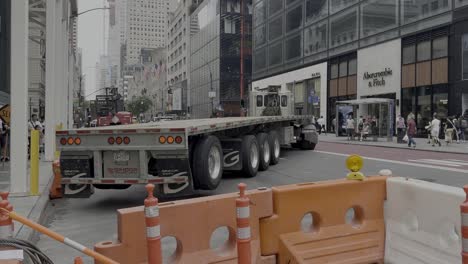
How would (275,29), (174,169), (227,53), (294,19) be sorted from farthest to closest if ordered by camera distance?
1. (227,53)
2. (275,29)
3. (294,19)
4. (174,169)

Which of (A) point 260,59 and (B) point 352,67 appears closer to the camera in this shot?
(B) point 352,67

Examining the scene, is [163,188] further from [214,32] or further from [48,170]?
[214,32]

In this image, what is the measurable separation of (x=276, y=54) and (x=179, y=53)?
69671mm

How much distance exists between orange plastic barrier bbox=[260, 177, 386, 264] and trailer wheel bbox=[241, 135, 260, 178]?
20.4 ft

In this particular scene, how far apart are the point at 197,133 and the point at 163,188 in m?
1.14

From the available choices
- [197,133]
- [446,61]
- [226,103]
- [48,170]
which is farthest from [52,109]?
[226,103]

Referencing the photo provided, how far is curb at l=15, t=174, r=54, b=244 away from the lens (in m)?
6.34

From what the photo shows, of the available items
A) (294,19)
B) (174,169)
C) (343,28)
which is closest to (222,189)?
(174,169)

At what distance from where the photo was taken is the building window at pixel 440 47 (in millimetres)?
30797

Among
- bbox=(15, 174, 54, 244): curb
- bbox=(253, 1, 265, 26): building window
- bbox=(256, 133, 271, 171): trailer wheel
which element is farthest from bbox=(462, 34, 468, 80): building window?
bbox=(253, 1, 265, 26): building window

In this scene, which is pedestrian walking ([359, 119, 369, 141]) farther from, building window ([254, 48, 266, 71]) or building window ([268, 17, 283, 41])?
building window ([254, 48, 266, 71])

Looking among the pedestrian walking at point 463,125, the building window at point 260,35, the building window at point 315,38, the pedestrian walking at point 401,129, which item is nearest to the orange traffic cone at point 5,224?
the pedestrian walking at point 401,129

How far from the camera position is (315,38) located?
48.6 metres

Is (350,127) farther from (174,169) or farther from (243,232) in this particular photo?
(243,232)
